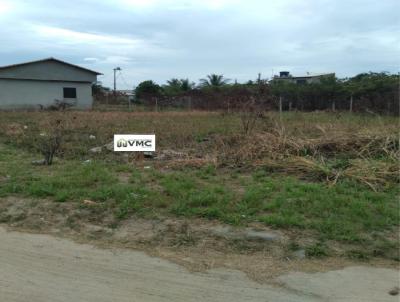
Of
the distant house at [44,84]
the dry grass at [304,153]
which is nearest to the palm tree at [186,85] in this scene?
the distant house at [44,84]

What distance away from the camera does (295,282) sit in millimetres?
3586

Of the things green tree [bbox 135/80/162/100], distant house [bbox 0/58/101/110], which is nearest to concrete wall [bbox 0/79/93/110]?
distant house [bbox 0/58/101/110]

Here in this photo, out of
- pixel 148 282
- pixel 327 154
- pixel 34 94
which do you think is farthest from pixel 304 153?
pixel 34 94

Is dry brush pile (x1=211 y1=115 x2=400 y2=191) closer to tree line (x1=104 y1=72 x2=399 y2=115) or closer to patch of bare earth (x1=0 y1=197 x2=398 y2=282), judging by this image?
patch of bare earth (x1=0 y1=197 x2=398 y2=282)

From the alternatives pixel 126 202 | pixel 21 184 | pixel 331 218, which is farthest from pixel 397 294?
pixel 21 184

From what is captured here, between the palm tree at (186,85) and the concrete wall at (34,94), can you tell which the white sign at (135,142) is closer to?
the concrete wall at (34,94)

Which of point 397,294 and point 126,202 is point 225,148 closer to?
point 126,202

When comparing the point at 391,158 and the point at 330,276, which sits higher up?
the point at 391,158

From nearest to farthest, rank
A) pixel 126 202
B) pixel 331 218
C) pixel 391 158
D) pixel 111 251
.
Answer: pixel 111 251 < pixel 331 218 < pixel 126 202 < pixel 391 158


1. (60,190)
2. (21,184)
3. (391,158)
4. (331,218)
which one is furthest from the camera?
(391,158)

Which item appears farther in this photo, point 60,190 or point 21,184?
point 21,184

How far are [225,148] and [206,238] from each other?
464cm

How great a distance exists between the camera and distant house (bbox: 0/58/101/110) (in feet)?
107

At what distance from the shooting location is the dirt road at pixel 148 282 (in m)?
3.35
